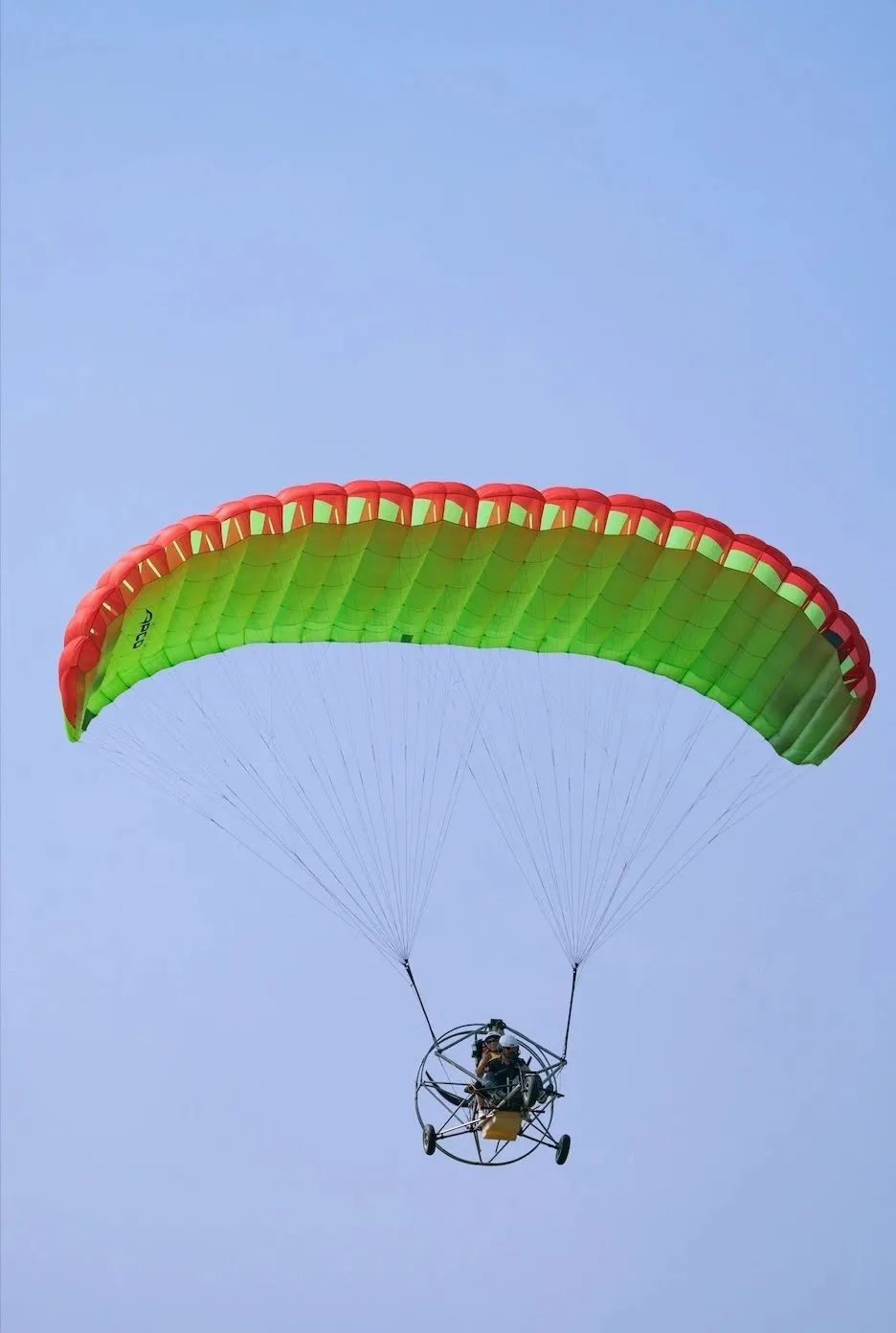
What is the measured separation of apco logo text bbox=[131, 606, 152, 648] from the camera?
2350cm

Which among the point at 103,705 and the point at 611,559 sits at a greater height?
the point at 611,559

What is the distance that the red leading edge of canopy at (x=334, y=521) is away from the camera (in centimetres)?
2289

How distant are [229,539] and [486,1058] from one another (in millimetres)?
5364

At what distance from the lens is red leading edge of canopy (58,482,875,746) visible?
22.9 m

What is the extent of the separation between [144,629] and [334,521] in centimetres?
208

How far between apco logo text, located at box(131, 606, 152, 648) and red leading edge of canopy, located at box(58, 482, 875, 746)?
1.34ft

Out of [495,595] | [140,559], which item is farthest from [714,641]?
[140,559]

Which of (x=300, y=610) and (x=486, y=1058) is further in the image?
(x=300, y=610)

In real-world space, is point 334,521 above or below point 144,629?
above

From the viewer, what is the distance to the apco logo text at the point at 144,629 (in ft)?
77.1

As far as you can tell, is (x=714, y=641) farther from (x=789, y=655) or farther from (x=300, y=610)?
(x=300, y=610)

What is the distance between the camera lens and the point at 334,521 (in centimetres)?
2352

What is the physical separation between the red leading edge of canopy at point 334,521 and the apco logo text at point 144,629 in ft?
1.34

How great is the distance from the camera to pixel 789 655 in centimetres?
2466
